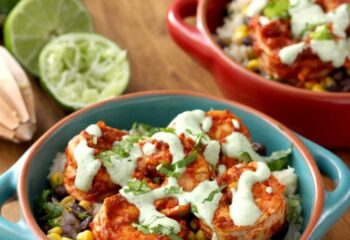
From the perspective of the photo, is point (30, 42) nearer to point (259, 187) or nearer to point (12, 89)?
point (12, 89)

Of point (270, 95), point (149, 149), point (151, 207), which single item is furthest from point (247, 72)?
point (151, 207)

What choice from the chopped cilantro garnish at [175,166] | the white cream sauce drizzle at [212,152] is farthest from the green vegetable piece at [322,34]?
the chopped cilantro garnish at [175,166]

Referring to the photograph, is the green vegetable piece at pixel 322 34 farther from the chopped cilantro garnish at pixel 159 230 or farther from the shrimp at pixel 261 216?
the chopped cilantro garnish at pixel 159 230

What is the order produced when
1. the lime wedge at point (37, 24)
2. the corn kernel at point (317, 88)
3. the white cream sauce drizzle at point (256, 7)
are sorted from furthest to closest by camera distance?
the lime wedge at point (37, 24) → the white cream sauce drizzle at point (256, 7) → the corn kernel at point (317, 88)

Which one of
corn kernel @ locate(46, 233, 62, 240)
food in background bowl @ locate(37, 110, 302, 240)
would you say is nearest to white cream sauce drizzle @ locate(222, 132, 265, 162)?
food in background bowl @ locate(37, 110, 302, 240)

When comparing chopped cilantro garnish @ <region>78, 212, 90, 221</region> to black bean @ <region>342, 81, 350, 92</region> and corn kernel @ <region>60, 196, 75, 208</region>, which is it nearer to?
corn kernel @ <region>60, 196, 75, 208</region>

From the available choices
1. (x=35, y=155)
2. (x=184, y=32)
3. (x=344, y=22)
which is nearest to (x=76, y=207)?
(x=35, y=155)
